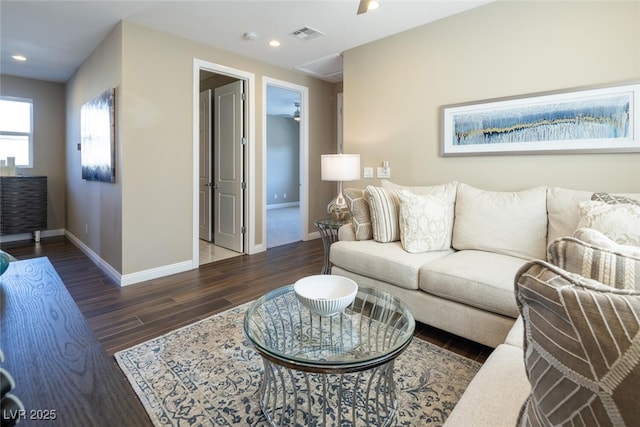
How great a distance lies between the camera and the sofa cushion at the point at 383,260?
2.25 metres

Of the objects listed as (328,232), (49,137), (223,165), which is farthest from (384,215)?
(49,137)

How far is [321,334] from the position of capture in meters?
1.62

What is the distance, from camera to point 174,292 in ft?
9.85

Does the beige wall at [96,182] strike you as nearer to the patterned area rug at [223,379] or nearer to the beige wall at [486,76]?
the patterned area rug at [223,379]

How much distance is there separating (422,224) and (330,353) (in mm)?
1405

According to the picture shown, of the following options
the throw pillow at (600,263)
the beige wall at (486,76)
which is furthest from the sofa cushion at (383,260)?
the throw pillow at (600,263)

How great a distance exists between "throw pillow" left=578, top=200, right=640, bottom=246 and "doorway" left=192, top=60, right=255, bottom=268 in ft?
11.5

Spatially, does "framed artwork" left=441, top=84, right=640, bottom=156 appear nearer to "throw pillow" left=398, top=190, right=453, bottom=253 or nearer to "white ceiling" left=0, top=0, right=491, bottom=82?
"throw pillow" left=398, top=190, right=453, bottom=253

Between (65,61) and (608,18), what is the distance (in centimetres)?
571

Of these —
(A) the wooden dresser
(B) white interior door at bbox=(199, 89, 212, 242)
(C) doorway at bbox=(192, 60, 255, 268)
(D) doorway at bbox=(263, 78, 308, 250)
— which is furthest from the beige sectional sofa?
(A) the wooden dresser

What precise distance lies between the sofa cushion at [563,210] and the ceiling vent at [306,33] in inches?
104

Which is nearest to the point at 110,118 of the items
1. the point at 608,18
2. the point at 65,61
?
the point at 65,61

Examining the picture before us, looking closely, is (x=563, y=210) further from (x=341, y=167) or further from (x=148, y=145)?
(x=148, y=145)

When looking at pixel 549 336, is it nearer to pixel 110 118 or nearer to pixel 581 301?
pixel 581 301
